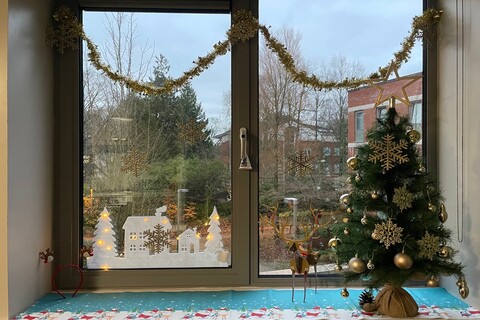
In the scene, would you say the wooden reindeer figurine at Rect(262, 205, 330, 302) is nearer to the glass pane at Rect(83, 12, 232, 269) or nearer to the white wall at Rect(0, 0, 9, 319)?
the glass pane at Rect(83, 12, 232, 269)

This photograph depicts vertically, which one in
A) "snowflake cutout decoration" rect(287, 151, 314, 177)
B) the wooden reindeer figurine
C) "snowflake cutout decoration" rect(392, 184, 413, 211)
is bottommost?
the wooden reindeer figurine

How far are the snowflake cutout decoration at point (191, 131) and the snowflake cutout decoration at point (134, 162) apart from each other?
0.66 ft

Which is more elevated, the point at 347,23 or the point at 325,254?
the point at 347,23

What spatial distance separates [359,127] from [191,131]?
792 millimetres

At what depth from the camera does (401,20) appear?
195cm

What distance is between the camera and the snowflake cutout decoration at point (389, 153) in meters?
1.52

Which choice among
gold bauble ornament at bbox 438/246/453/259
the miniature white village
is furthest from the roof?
gold bauble ornament at bbox 438/246/453/259

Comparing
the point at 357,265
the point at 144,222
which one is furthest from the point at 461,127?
the point at 144,222

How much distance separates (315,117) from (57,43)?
48.6 inches

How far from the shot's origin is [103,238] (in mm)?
1907

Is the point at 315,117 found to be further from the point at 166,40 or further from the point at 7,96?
the point at 7,96

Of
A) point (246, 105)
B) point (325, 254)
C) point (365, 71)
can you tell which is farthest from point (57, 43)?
point (325, 254)

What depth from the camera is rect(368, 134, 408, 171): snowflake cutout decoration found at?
1521 mm

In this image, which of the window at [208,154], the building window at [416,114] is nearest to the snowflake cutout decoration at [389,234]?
the window at [208,154]
